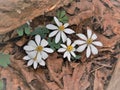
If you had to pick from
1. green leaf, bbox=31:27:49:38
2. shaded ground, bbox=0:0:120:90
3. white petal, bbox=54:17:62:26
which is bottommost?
shaded ground, bbox=0:0:120:90

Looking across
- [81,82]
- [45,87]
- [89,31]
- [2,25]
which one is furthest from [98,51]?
[2,25]

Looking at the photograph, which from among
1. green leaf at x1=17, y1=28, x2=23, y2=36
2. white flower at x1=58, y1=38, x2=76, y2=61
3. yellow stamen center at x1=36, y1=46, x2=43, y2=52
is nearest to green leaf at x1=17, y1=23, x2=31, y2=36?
green leaf at x1=17, y1=28, x2=23, y2=36

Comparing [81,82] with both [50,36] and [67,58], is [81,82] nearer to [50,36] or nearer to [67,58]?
[67,58]

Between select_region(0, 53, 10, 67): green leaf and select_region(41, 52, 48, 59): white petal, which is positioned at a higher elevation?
select_region(0, 53, 10, 67): green leaf

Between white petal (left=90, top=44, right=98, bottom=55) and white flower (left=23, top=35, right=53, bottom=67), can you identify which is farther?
white petal (left=90, top=44, right=98, bottom=55)

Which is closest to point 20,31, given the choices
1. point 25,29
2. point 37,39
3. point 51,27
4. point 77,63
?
point 25,29

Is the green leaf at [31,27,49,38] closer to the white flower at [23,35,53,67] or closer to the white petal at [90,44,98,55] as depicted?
the white flower at [23,35,53,67]

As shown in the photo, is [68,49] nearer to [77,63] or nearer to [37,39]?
[77,63]
